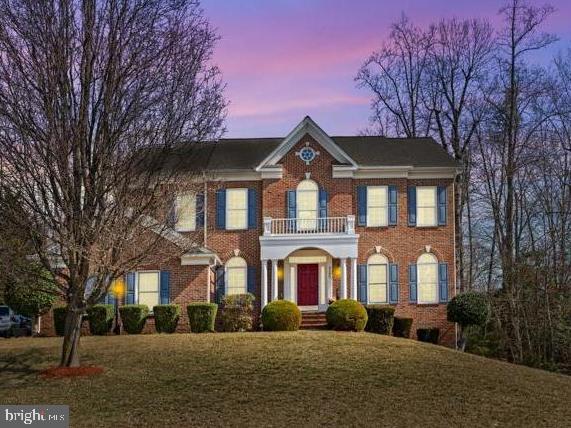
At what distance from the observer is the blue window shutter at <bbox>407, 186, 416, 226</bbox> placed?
27141 millimetres

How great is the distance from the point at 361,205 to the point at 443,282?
4.10 metres

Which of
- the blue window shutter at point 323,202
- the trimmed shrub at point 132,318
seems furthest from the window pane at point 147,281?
the blue window shutter at point 323,202

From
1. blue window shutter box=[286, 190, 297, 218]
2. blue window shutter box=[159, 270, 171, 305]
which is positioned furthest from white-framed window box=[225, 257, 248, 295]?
blue window shutter box=[159, 270, 171, 305]

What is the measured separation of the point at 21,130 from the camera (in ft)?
47.2

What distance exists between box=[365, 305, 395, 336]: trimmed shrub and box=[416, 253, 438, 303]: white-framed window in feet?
9.72

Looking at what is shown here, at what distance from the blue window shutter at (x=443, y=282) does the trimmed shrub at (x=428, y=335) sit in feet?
4.03

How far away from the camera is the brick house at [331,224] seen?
87.7 ft

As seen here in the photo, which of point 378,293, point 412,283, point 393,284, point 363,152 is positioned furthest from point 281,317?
point 363,152

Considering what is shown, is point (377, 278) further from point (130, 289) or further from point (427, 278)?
point (130, 289)

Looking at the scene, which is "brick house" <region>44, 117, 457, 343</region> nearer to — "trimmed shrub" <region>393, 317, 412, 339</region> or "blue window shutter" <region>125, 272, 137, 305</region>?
"trimmed shrub" <region>393, 317, 412, 339</region>

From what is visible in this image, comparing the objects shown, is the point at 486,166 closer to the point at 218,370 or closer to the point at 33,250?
the point at 218,370

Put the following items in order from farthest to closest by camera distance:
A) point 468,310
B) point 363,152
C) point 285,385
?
point 363,152 < point 468,310 < point 285,385

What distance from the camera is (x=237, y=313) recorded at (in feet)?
77.4

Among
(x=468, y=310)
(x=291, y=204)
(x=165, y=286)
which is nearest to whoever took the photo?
(x=468, y=310)
